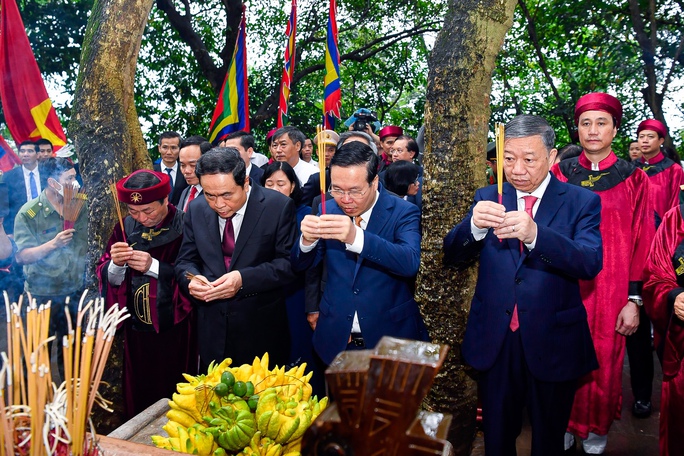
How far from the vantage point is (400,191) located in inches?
181

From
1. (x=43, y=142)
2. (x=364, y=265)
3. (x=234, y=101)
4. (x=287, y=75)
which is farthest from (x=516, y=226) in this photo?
(x=287, y=75)

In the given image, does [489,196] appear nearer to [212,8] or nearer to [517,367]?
[517,367]

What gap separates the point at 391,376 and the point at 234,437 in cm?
87

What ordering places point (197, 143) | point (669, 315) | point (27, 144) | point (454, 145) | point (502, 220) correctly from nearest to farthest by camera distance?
1. point (502, 220)
2. point (669, 315)
3. point (454, 145)
4. point (197, 143)
5. point (27, 144)

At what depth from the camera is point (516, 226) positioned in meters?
2.33

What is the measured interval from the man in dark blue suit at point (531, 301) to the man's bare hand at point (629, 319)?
2.86 ft

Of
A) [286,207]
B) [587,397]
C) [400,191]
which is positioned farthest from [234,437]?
[400,191]

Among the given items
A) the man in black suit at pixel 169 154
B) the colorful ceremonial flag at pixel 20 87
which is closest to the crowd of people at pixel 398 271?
the colorful ceremonial flag at pixel 20 87

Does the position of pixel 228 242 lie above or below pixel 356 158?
below

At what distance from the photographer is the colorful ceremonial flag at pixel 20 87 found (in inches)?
223

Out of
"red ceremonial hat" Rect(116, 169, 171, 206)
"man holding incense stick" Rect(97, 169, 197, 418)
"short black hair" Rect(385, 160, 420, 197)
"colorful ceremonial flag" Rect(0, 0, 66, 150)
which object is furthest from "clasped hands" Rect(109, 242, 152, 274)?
"colorful ceremonial flag" Rect(0, 0, 66, 150)

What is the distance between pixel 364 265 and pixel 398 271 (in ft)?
0.80

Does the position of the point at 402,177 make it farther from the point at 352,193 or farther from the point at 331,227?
the point at 331,227

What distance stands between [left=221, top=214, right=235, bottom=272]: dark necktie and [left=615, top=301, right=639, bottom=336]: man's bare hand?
7.74 ft
